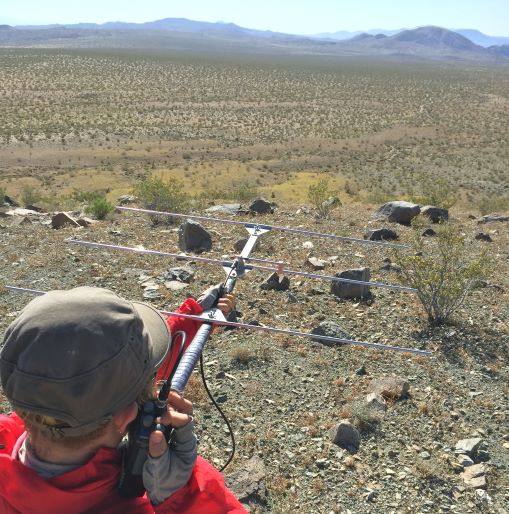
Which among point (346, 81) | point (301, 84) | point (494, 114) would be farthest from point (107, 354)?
point (346, 81)

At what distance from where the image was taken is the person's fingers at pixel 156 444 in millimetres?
2261

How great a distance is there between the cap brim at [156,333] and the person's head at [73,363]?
0.14m

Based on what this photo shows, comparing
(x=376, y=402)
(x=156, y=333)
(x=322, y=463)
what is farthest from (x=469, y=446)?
(x=156, y=333)

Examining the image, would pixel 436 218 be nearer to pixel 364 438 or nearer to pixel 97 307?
pixel 364 438

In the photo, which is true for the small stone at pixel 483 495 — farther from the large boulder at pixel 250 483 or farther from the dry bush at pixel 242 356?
the dry bush at pixel 242 356

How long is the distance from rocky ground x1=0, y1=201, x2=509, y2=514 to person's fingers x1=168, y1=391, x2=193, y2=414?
3380 mm

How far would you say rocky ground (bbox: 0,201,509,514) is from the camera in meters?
5.88

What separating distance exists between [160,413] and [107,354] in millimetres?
477

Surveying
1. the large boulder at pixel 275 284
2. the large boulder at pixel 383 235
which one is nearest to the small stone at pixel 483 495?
the large boulder at pixel 275 284

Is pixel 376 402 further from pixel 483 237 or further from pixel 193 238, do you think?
pixel 483 237

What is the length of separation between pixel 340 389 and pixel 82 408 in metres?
5.97

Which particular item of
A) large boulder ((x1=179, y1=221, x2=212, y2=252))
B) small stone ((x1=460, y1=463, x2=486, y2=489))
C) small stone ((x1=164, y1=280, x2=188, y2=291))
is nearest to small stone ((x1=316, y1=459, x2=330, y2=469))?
small stone ((x1=460, y1=463, x2=486, y2=489))

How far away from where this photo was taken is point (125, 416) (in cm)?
217

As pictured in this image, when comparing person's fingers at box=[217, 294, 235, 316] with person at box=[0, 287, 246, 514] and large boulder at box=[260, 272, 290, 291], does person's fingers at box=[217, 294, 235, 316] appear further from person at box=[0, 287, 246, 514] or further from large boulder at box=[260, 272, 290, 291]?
large boulder at box=[260, 272, 290, 291]
